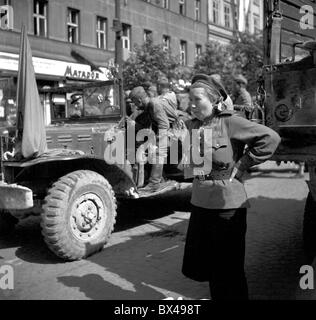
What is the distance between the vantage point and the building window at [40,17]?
19.2 metres

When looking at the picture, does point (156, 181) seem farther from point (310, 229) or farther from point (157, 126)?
point (310, 229)

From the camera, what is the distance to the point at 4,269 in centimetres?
482

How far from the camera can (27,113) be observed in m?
4.90

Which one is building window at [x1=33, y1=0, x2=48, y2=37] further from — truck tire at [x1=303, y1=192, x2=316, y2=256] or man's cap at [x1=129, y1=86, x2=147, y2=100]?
truck tire at [x1=303, y1=192, x2=316, y2=256]

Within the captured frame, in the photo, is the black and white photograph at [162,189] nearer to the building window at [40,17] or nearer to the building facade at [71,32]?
the building facade at [71,32]

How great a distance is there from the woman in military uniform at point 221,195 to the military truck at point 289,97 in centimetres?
88

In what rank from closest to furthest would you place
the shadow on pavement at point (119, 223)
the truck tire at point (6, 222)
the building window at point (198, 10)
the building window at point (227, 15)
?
the shadow on pavement at point (119, 223) → the truck tire at point (6, 222) → the building window at point (198, 10) → the building window at point (227, 15)

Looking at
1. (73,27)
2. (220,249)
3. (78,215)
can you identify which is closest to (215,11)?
(73,27)

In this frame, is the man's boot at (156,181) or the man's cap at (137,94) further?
the man's cap at (137,94)

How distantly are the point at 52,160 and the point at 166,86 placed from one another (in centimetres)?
265

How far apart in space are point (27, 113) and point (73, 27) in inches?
680

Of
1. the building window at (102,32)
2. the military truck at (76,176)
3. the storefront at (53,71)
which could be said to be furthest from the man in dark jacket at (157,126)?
the building window at (102,32)

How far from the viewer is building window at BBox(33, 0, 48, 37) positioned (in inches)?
757
